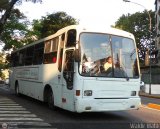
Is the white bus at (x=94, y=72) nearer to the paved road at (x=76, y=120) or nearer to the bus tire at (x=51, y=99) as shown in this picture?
the bus tire at (x=51, y=99)

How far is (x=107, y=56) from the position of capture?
1456cm

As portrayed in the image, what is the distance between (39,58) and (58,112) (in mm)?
3835

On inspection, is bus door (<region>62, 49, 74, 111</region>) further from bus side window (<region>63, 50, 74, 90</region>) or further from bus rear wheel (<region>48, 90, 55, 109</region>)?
bus rear wheel (<region>48, 90, 55, 109</region>)

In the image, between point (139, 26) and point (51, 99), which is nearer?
point (51, 99)

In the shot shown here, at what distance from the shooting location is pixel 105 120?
1442 centimetres

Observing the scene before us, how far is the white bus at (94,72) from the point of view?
1402 centimetres

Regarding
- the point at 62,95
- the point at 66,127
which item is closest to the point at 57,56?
the point at 62,95

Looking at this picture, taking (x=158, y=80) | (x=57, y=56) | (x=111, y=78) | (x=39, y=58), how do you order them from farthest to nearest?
1. (x=158, y=80)
2. (x=39, y=58)
3. (x=57, y=56)
4. (x=111, y=78)

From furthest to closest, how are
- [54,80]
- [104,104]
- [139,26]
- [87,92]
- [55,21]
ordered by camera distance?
[139,26] → [55,21] → [54,80] → [104,104] → [87,92]

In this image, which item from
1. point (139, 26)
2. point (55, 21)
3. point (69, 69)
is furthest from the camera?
point (139, 26)

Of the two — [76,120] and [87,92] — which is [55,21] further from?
[87,92]

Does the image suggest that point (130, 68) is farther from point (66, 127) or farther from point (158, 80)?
point (158, 80)

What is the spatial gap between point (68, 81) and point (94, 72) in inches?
41.0

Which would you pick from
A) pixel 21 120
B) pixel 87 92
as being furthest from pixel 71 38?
pixel 21 120
